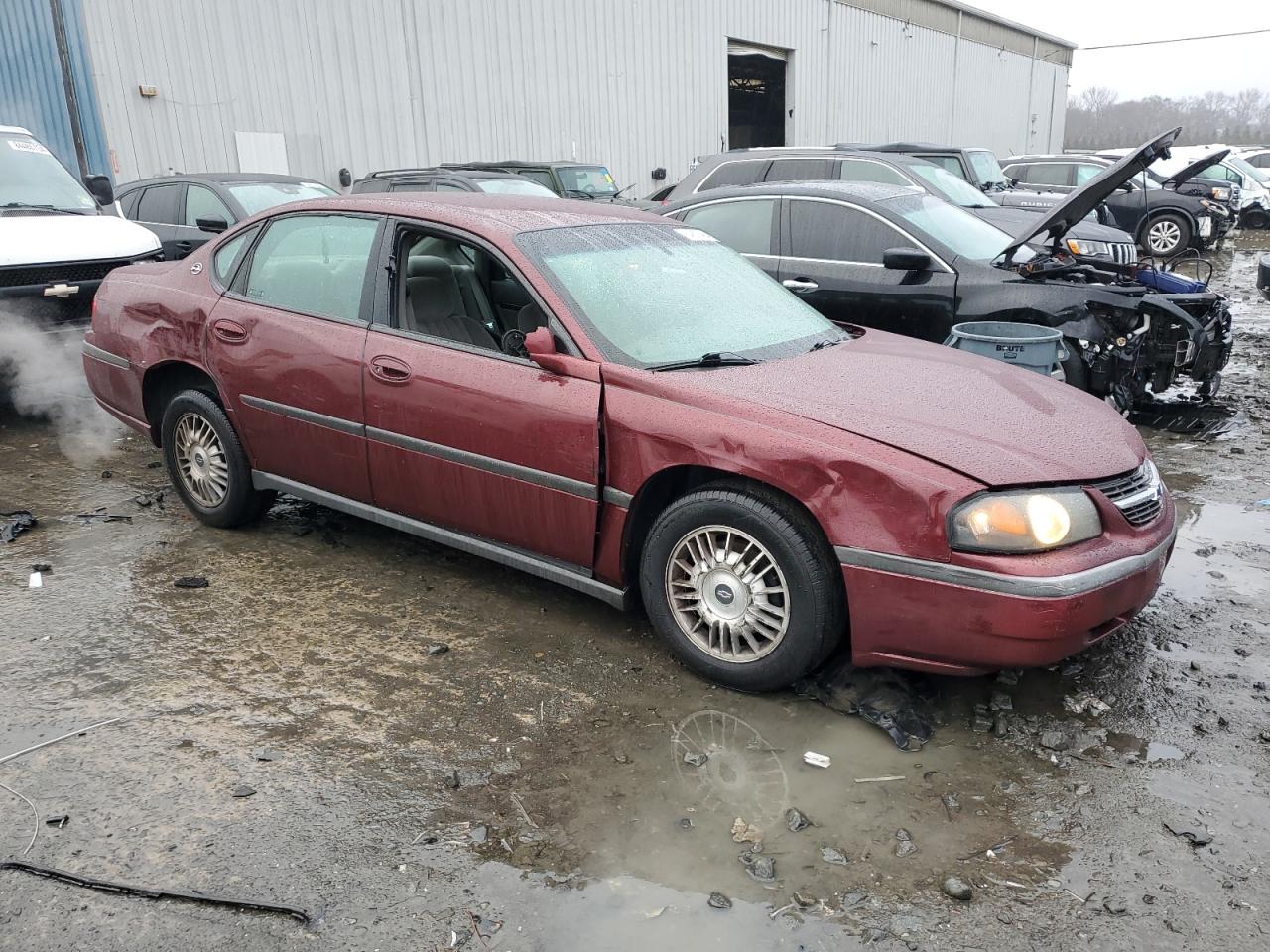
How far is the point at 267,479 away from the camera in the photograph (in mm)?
4531

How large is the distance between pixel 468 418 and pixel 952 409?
1.74 m

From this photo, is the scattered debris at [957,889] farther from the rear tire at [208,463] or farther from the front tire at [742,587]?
the rear tire at [208,463]

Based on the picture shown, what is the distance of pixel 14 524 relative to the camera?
491cm

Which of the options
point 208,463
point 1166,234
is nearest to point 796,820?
point 208,463

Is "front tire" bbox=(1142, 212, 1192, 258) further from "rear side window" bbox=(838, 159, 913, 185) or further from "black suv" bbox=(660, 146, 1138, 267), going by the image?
"rear side window" bbox=(838, 159, 913, 185)

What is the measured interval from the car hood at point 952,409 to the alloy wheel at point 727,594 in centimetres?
49

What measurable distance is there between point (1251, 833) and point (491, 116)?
694 inches

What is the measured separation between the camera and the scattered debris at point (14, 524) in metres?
4.80

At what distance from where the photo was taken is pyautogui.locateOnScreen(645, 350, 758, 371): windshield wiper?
3.44 meters

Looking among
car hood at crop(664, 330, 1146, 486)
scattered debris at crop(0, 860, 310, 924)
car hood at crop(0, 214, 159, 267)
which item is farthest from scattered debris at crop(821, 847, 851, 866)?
car hood at crop(0, 214, 159, 267)

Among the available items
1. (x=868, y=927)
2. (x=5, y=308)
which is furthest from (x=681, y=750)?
(x=5, y=308)

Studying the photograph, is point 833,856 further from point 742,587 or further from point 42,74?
point 42,74

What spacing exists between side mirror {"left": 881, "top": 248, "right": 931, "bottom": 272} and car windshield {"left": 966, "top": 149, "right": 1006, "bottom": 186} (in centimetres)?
802

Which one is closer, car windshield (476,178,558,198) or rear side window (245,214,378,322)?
rear side window (245,214,378,322)
